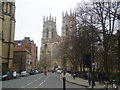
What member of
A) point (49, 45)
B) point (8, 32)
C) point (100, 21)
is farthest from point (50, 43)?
point (100, 21)

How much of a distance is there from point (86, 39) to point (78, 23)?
9.37ft

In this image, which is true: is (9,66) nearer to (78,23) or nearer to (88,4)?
(78,23)

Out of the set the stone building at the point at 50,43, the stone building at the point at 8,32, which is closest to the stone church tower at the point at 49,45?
the stone building at the point at 50,43

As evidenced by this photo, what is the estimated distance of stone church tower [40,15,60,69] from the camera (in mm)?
107694

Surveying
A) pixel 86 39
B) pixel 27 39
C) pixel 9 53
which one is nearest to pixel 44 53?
pixel 27 39

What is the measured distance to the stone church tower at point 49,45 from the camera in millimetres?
107694

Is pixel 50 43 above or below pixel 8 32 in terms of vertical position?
above

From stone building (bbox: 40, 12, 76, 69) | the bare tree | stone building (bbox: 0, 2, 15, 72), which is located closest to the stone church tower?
stone building (bbox: 40, 12, 76, 69)

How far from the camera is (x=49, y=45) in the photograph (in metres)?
117

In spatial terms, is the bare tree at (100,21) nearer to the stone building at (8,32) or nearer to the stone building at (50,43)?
the stone building at (8,32)

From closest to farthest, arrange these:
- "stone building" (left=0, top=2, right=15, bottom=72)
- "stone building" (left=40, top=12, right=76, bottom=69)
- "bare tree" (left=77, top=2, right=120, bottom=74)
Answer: "bare tree" (left=77, top=2, right=120, bottom=74)
"stone building" (left=0, top=2, right=15, bottom=72)
"stone building" (left=40, top=12, right=76, bottom=69)

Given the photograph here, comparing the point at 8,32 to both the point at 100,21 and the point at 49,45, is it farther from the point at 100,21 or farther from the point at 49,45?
the point at 49,45

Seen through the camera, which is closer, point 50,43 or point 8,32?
point 8,32

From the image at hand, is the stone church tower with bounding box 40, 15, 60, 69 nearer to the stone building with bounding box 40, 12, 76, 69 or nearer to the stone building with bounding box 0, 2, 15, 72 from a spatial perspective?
the stone building with bounding box 40, 12, 76, 69
